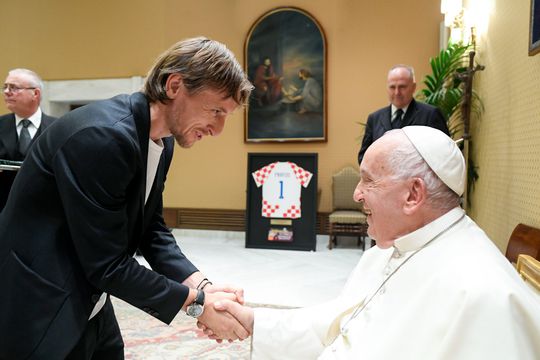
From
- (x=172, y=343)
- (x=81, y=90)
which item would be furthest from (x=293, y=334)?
(x=81, y=90)

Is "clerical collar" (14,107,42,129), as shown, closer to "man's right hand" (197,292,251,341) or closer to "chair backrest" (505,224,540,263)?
"man's right hand" (197,292,251,341)

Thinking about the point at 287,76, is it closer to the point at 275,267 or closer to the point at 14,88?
the point at 275,267

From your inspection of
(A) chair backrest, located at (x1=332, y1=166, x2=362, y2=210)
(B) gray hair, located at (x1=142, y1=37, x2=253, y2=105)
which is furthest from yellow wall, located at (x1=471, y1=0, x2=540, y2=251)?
(A) chair backrest, located at (x1=332, y1=166, x2=362, y2=210)

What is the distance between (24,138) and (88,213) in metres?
2.89

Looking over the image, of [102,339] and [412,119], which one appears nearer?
[102,339]

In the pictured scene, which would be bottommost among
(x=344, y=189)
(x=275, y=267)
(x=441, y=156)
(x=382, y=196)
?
(x=275, y=267)

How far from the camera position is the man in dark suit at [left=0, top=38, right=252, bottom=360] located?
4.22ft

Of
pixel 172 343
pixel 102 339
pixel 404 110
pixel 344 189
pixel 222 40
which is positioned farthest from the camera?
pixel 222 40

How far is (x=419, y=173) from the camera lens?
1397 mm

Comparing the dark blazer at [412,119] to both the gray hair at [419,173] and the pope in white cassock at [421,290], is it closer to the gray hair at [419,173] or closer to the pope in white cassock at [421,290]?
the pope in white cassock at [421,290]

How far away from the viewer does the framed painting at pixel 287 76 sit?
7305 millimetres

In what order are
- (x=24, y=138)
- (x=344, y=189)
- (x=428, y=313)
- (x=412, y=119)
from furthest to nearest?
1. (x=344, y=189)
2. (x=412, y=119)
3. (x=24, y=138)
4. (x=428, y=313)

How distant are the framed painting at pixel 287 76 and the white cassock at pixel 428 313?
571cm

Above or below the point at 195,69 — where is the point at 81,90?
above
